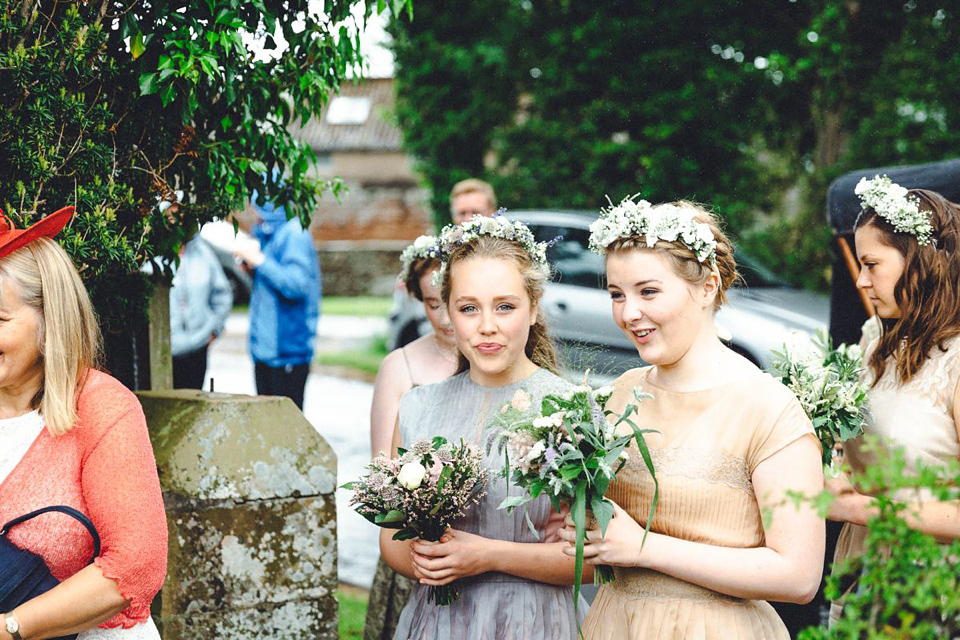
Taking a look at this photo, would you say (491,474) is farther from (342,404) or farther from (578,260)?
(342,404)

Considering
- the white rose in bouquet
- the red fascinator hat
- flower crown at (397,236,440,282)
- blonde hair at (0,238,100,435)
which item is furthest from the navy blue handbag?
flower crown at (397,236,440,282)

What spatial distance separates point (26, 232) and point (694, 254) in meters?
1.66

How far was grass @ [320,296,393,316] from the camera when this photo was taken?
23.8 meters

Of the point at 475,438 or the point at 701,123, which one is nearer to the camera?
the point at 475,438

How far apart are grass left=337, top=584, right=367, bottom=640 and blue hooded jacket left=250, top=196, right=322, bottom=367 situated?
1629 mm

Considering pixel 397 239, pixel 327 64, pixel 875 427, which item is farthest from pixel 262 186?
pixel 397 239

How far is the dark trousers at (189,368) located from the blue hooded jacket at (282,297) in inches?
15.4

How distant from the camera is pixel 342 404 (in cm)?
1262

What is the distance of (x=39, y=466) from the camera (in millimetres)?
2371

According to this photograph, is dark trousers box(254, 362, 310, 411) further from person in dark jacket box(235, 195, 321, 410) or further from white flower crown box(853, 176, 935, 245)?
white flower crown box(853, 176, 935, 245)

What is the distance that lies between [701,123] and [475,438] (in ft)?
28.5

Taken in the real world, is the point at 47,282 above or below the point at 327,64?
below

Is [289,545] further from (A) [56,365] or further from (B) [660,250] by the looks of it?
(B) [660,250]

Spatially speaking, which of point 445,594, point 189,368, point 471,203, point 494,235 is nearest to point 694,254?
Answer: point 494,235
